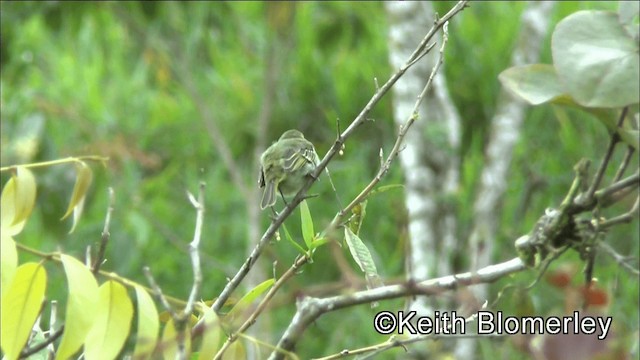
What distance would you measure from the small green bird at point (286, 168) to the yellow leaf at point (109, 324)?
111 centimetres

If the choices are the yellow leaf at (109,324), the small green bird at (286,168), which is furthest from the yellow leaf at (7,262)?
the small green bird at (286,168)

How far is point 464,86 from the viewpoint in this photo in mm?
6465

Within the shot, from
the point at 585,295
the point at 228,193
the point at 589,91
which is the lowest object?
the point at 585,295

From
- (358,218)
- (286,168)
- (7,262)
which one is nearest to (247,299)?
(358,218)

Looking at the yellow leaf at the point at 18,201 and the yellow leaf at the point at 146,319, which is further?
the yellow leaf at the point at 18,201

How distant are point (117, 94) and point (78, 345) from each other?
21.1ft

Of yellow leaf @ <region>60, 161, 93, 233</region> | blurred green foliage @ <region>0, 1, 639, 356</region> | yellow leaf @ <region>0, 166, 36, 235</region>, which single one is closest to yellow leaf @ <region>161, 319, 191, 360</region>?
yellow leaf @ <region>0, 166, 36, 235</region>

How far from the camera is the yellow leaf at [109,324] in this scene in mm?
1657

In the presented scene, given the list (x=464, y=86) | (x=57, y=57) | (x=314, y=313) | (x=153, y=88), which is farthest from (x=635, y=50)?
(x=57, y=57)

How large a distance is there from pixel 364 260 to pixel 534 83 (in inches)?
13.5

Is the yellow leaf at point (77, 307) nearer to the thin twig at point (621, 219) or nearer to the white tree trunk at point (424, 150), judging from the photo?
the thin twig at point (621, 219)

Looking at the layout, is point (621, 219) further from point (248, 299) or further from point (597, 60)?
point (248, 299)

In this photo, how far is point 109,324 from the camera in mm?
1693

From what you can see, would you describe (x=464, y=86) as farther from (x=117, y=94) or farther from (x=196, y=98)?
(x=117, y=94)
